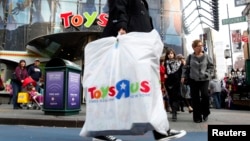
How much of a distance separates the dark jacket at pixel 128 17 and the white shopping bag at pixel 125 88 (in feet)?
1.43

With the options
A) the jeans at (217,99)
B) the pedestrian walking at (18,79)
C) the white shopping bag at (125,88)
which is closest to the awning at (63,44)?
the pedestrian walking at (18,79)

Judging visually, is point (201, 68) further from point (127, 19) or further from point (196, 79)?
point (127, 19)

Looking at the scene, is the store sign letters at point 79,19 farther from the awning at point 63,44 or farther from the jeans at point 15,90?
the jeans at point 15,90

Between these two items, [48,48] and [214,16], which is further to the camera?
[214,16]

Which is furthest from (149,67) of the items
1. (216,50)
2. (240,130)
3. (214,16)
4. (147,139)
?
(216,50)

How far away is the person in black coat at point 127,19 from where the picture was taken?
4.24 metres

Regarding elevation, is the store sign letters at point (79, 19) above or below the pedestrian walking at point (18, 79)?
above

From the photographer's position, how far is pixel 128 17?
4.45 meters

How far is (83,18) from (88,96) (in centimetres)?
1875

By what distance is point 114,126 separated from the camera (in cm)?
366

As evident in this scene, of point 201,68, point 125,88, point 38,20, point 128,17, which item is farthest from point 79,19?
point 125,88

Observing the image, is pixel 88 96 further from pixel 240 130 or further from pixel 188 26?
pixel 188 26

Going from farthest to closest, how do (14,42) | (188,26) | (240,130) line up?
1. (188,26)
2. (14,42)
3. (240,130)

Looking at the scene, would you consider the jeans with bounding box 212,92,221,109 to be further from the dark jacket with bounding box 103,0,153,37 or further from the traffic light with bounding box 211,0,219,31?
the traffic light with bounding box 211,0,219,31
